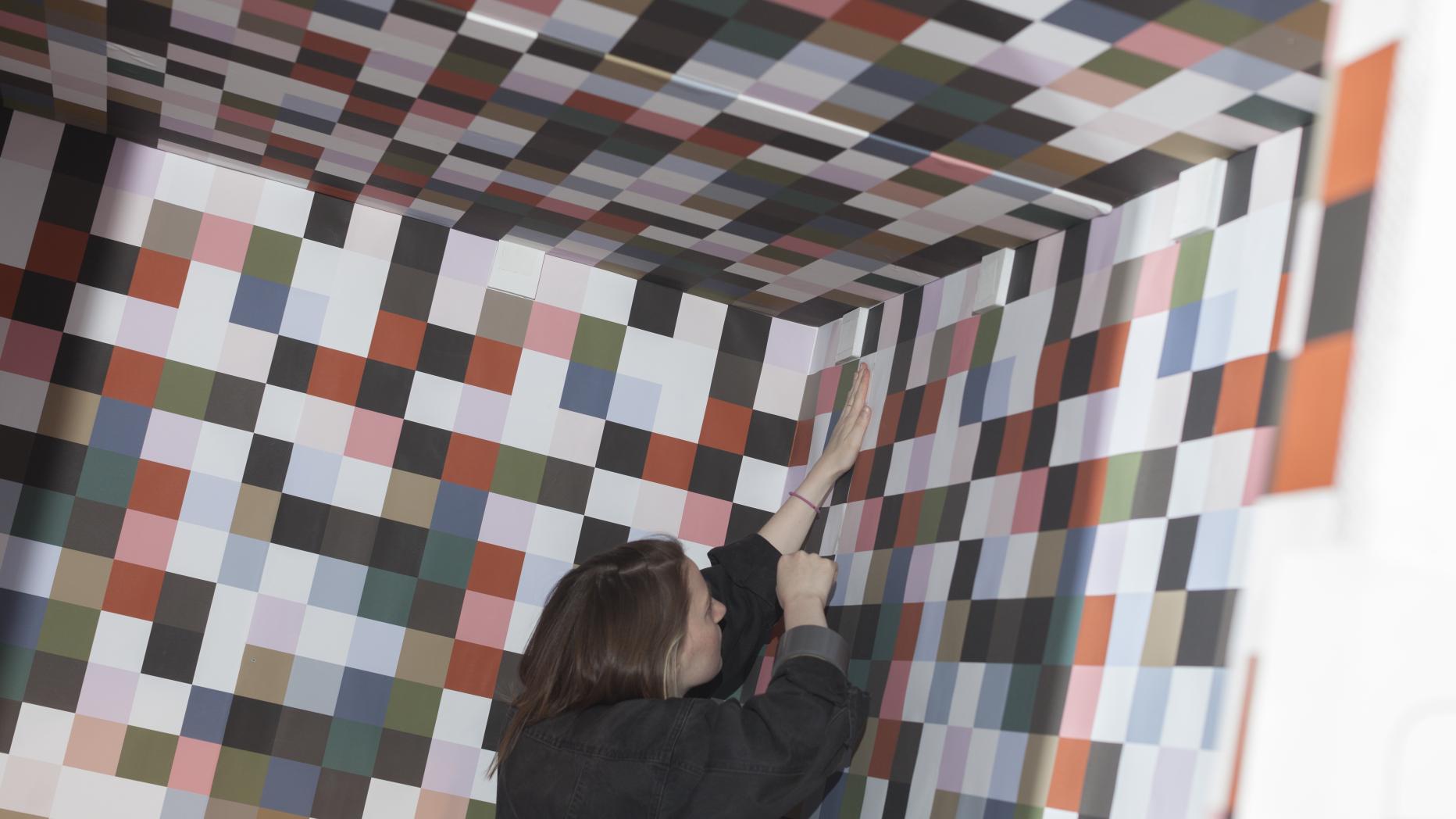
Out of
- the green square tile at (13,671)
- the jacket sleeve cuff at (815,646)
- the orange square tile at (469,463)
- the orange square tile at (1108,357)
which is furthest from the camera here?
the orange square tile at (469,463)

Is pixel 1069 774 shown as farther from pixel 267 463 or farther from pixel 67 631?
pixel 67 631

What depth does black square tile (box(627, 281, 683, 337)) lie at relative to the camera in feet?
7.60

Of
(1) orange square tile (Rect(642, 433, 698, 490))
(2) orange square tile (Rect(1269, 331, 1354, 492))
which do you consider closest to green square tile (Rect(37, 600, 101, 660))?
(1) orange square tile (Rect(642, 433, 698, 490))

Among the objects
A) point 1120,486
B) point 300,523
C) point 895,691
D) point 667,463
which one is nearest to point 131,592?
point 300,523

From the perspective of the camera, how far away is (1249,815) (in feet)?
1.69

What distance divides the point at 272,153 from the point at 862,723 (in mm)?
1396

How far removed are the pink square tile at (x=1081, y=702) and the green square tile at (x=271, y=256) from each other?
61.7 inches

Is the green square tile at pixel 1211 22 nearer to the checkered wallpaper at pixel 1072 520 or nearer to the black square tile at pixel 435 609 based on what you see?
the checkered wallpaper at pixel 1072 520

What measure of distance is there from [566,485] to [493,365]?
273 millimetres

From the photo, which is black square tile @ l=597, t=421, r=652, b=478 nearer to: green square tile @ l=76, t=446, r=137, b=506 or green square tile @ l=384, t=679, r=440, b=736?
green square tile @ l=384, t=679, r=440, b=736

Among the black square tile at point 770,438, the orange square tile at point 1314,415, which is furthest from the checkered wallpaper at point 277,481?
the orange square tile at point 1314,415

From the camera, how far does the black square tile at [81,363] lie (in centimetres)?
205

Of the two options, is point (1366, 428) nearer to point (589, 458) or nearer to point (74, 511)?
point (589, 458)

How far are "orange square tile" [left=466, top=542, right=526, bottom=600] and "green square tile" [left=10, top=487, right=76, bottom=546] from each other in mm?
709
